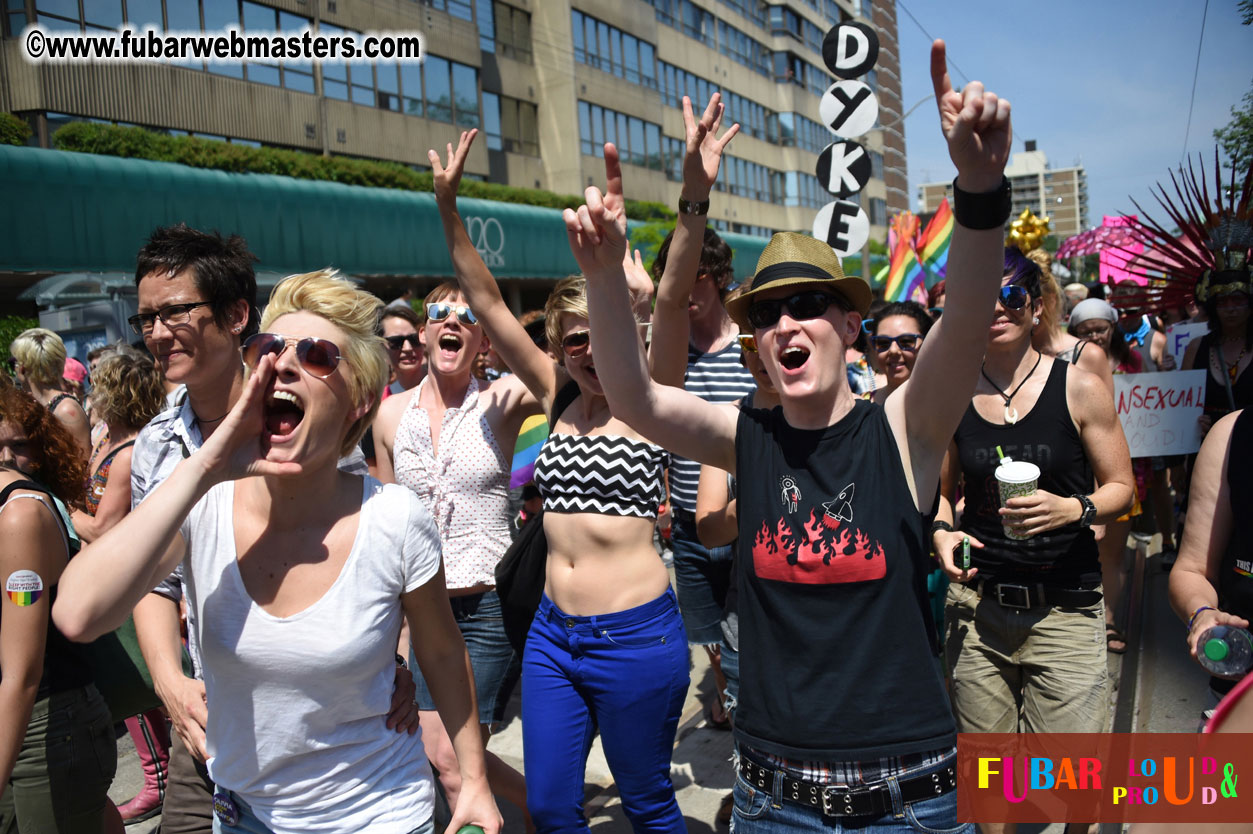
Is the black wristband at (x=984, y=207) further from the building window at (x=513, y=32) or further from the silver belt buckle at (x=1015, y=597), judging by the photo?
the building window at (x=513, y=32)

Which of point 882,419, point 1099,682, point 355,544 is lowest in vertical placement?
point 1099,682

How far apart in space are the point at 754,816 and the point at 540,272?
2903cm

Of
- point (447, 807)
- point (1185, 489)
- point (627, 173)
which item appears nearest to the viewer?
point (447, 807)

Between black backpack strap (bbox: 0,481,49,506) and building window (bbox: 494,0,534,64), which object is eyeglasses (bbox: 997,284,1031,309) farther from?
building window (bbox: 494,0,534,64)

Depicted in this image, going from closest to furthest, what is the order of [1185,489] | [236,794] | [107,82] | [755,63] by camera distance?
[236,794]
[1185,489]
[107,82]
[755,63]

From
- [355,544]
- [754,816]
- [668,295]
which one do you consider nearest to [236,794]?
[355,544]

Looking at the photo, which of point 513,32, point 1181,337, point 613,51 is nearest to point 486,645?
point 1181,337

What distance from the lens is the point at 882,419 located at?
2311 millimetres

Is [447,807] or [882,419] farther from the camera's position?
[447,807]

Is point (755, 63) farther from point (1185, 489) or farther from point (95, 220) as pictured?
point (1185, 489)

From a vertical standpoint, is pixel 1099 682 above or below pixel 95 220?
below

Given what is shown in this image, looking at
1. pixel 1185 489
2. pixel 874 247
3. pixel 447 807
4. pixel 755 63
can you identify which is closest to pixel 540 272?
pixel 1185 489

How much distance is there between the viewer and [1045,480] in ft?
11.2

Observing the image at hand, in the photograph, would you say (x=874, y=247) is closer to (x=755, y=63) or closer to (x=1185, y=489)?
(x=755, y=63)
